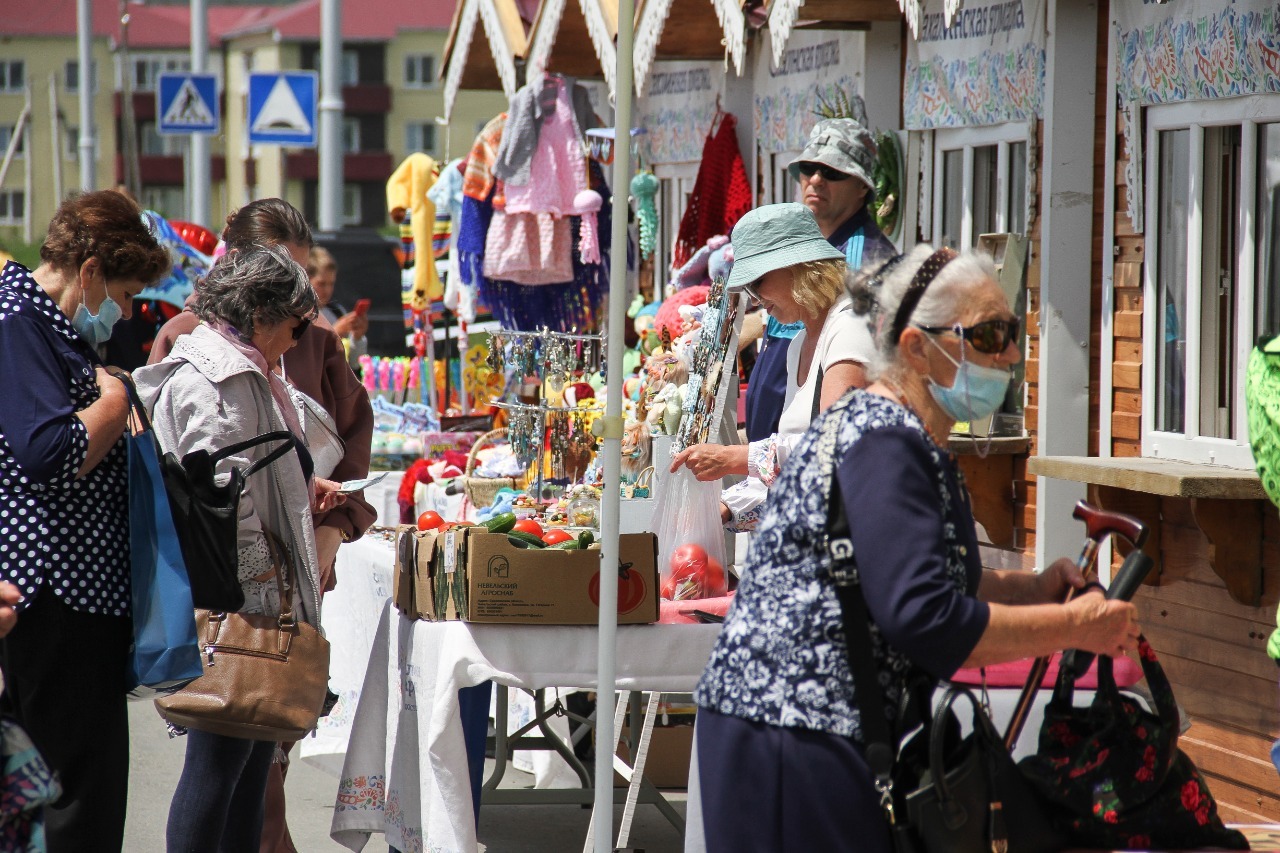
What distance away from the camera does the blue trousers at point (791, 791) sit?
2.34 metres

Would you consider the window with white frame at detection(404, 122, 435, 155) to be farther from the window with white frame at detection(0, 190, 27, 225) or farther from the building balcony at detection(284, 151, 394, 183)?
the window with white frame at detection(0, 190, 27, 225)

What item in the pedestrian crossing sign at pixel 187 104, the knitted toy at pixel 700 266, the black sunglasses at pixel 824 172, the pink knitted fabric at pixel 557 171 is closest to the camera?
the black sunglasses at pixel 824 172

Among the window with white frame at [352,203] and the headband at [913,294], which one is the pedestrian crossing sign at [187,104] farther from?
the window with white frame at [352,203]

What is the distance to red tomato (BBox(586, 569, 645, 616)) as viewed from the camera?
12.8 ft

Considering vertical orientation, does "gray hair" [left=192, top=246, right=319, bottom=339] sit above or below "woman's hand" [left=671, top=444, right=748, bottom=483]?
above

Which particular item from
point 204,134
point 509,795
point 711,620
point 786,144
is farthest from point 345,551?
point 204,134

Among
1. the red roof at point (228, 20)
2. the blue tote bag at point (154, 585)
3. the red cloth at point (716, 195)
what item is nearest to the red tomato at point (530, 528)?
the blue tote bag at point (154, 585)

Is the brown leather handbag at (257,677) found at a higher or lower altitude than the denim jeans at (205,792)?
higher

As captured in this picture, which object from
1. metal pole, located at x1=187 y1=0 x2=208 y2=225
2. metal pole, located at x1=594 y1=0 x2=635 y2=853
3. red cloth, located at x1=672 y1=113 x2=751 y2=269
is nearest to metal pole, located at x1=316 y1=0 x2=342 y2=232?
metal pole, located at x1=187 y1=0 x2=208 y2=225

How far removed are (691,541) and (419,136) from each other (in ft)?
221

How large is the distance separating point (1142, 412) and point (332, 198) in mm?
9026

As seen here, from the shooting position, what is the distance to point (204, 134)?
14.5 m

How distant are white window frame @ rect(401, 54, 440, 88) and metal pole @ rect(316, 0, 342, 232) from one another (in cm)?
5594

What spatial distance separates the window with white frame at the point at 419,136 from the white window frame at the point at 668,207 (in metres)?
60.5
